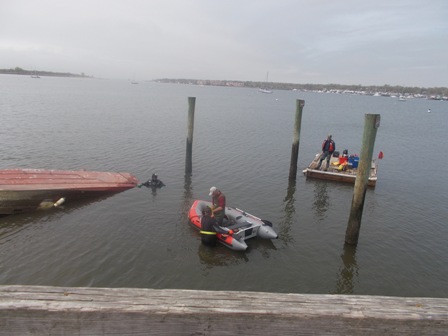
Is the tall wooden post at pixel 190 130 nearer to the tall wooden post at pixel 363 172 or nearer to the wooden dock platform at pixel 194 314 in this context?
the tall wooden post at pixel 363 172

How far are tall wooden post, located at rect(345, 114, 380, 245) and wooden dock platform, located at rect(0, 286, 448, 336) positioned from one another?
9403 millimetres

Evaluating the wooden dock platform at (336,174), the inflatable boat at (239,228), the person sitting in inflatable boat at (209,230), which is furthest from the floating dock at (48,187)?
the wooden dock platform at (336,174)

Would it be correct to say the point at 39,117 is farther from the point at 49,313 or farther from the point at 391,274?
the point at 49,313

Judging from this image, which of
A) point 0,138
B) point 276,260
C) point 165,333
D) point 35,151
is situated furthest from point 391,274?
point 0,138

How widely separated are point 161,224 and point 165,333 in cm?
1097

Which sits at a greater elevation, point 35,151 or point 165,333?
point 165,333

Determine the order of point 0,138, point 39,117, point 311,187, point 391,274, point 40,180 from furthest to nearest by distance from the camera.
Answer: point 39,117 < point 0,138 < point 311,187 < point 40,180 < point 391,274

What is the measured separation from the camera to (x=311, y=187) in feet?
58.7

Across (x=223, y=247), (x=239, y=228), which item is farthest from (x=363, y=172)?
(x=223, y=247)

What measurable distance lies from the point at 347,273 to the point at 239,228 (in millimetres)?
3488

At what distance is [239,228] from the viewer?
1130cm

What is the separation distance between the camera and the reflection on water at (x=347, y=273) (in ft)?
31.4

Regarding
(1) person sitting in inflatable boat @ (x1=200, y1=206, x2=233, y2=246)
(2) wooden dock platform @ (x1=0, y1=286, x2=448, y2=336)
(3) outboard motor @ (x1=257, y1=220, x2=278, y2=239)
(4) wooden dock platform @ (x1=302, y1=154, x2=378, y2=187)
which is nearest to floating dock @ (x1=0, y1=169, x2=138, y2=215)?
(1) person sitting in inflatable boat @ (x1=200, y1=206, x2=233, y2=246)

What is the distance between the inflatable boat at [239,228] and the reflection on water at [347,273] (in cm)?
224
